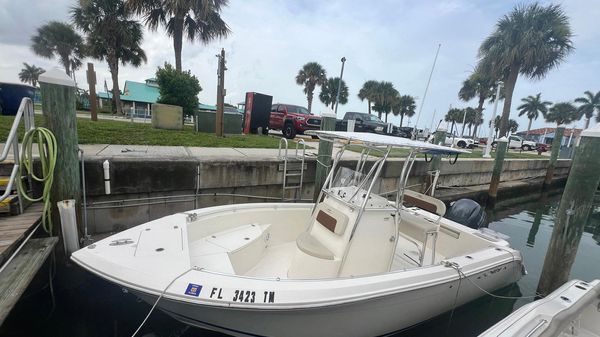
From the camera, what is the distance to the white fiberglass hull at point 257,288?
7.13 ft

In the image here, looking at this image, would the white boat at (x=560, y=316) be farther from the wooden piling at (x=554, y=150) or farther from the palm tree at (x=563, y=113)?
the palm tree at (x=563, y=113)

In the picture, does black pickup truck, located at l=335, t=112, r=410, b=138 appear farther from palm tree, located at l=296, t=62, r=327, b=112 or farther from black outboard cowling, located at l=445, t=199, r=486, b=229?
palm tree, located at l=296, t=62, r=327, b=112

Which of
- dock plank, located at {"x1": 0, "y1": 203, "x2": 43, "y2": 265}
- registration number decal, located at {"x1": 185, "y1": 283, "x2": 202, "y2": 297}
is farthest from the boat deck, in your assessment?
dock plank, located at {"x1": 0, "y1": 203, "x2": 43, "y2": 265}

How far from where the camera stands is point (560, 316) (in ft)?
6.45

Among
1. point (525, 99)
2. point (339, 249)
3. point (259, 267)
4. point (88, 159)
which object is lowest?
point (259, 267)

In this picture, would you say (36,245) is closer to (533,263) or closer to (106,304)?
(106,304)

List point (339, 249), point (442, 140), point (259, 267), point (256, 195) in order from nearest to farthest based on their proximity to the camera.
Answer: point (339, 249)
point (259, 267)
point (256, 195)
point (442, 140)

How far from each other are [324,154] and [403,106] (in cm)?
4463

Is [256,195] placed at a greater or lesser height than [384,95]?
lesser

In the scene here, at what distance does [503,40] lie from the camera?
17922 mm

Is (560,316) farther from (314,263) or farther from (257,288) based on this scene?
(257,288)

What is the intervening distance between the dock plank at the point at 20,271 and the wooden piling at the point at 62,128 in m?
0.58

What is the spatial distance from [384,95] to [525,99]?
33.9 m

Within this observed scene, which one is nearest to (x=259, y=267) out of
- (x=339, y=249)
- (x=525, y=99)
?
(x=339, y=249)
